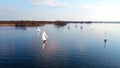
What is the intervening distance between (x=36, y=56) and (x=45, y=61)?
401 cm

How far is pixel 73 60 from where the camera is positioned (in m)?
29.0

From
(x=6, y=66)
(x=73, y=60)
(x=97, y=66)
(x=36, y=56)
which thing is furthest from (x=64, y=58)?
(x=6, y=66)

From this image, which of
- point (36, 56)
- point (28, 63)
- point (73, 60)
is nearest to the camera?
point (28, 63)

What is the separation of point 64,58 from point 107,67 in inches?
273

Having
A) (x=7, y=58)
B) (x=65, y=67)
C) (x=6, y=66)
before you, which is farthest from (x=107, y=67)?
(x=7, y=58)

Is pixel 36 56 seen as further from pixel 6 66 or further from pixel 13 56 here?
pixel 6 66

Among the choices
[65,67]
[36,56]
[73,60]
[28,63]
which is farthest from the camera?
[36,56]

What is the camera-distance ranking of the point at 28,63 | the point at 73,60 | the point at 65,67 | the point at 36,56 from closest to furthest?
the point at 65,67
the point at 28,63
the point at 73,60
the point at 36,56

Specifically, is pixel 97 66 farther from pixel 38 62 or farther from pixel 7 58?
pixel 7 58

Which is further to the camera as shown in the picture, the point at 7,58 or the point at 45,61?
the point at 7,58

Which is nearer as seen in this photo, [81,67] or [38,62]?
[81,67]

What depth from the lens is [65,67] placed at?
24797 millimetres

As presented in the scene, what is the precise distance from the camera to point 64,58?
30.2 meters

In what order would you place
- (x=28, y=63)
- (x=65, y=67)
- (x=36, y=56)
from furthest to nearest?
1. (x=36, y=56)
2. (x=28, y=63)
3. (x=65, y=67)
